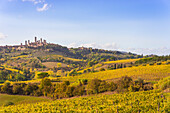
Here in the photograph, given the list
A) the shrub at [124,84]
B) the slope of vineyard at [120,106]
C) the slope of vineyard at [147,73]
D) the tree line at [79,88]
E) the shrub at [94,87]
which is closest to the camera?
the slope of vineyard at [120,106]

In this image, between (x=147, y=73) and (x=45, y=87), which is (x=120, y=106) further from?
(x=147, y=73)

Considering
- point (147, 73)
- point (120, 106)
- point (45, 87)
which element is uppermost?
point (120, 106)

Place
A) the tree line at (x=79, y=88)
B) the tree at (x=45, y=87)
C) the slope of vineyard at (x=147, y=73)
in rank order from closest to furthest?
1. the tree line at (x=79, y=88)
2. the tree at (x=45, y=87)
3. the slope of vineyard at (x=147, y=73)

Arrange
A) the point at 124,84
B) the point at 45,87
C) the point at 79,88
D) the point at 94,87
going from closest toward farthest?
1. the point at 124,84
2. the point at 94,87
3. the point at 79,88
4. the point at 45,87

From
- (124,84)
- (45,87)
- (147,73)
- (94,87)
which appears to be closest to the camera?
(124,84)

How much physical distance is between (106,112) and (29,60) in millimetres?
156024

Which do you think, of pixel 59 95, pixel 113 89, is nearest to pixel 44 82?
pixel 59 95

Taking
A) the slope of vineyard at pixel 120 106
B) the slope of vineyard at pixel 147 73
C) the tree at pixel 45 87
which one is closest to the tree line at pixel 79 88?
the tree at pixel 45 87

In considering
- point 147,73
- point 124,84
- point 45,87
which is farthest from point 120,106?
point 147,73

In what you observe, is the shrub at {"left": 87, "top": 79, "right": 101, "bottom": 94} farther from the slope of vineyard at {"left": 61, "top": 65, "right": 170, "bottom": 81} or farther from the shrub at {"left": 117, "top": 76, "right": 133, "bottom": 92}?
the slope of vineyard at {"left": 61, "top": 65, "right": 170, "bottom": 81}

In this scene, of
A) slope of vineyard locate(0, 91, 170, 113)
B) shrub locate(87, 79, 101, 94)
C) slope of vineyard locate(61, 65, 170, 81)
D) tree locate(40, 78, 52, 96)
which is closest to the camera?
slope of vineyard locate(0, 91, 170, 113)

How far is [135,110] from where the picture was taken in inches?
732

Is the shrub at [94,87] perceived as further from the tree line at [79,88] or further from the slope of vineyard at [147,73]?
the slope of vineyard at [147,73]

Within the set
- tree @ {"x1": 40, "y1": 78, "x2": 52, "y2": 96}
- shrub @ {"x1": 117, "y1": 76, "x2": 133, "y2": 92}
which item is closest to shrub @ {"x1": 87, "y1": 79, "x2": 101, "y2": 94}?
shrub @ {"x1": 117, "y1": 76, "x2": 133, "y2": 92}
